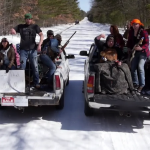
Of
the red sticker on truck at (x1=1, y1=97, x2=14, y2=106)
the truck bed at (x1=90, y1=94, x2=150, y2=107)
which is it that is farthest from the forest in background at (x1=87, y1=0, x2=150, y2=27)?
the red sticker on truck at (x1=1, y1=97, x2=14, y2=106)

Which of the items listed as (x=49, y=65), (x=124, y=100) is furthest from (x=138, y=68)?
(x=49, y=65)

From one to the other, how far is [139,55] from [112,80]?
110 centimetres

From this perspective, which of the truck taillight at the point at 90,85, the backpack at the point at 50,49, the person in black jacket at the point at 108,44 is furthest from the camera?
the backpack at the point at 50,49

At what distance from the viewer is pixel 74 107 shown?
253 inches

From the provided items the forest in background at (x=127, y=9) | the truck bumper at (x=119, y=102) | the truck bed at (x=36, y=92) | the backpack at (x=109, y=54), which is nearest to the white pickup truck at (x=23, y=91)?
the truck bed at (x=36, y=92)

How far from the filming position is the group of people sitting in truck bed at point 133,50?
19.4 feet

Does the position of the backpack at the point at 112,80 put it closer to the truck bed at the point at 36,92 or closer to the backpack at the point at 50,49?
the truck bed at the point at 36,92

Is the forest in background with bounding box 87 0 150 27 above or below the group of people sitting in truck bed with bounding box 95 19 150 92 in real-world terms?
above

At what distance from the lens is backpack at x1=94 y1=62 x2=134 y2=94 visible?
5.38 metres

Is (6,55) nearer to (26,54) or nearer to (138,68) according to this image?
(26,54)

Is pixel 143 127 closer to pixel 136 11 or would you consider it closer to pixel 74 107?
pixel 74 107

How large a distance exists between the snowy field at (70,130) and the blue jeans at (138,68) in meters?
0.78

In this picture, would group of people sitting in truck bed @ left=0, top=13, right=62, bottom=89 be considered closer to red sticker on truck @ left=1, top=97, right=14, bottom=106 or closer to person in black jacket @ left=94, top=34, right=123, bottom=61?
red sticker on truck @ left=1, top=97, right=14, bottom=106

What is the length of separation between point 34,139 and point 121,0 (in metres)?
44.4
